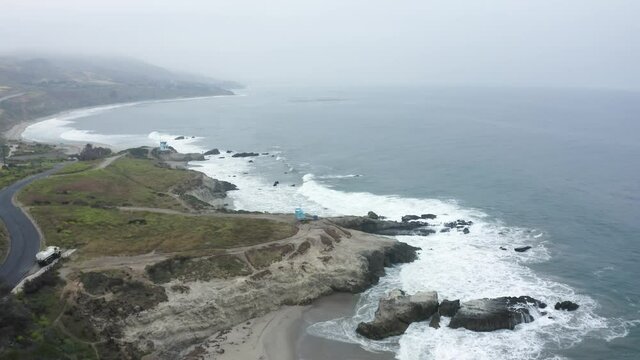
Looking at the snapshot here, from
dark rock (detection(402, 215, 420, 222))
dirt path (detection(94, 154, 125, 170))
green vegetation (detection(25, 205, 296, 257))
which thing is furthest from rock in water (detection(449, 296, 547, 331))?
dirt path (detection(94, 154, 125, 170))

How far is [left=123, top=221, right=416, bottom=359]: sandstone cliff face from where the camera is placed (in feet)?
166

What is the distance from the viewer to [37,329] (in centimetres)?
4497

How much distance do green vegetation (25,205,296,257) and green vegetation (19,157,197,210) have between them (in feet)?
22.0

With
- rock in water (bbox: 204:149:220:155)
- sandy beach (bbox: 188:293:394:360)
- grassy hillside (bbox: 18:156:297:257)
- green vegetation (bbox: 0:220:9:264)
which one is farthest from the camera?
rock in water (bbox: 204:149:220:155)

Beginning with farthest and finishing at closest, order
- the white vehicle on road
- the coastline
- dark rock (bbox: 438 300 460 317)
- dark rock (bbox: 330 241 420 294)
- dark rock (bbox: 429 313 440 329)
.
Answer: dark rock (bbox: 330 241 420 294) → the white vehicle on road → dark rock (bbox: 438 300 460 317) → dark rock (bbox: 429 313 440 329) → the coastline

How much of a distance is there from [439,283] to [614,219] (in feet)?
132

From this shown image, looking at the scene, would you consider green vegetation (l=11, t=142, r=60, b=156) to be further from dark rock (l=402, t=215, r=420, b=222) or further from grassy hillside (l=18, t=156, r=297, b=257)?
dark rock (l=402, t=215, r=420, b=222)

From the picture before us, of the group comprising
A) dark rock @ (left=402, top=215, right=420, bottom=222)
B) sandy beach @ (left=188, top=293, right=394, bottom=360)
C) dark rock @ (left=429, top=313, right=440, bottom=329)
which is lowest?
sandy beach @ (left=188, top=293, right=394, bottom=360)

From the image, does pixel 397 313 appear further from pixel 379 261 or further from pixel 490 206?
pixel 490 206

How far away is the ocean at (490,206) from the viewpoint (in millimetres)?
52000

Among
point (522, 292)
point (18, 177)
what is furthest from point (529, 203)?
point (18, 177)

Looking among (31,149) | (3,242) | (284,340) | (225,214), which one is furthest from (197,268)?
(31,149)

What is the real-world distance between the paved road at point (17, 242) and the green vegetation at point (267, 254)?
77.4ft

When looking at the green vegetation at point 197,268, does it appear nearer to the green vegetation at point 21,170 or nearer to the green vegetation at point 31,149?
the green vegetation at point 21,170
